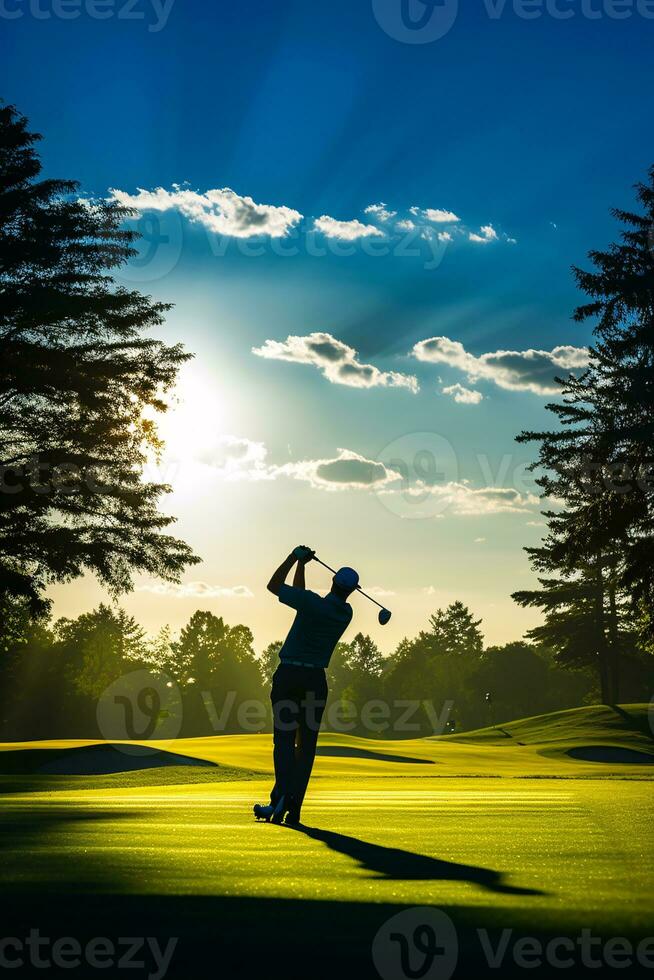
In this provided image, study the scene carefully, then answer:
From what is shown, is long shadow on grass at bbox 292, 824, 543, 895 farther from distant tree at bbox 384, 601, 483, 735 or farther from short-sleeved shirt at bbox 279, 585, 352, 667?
distant tree at bbox 384, 601, 483, 735

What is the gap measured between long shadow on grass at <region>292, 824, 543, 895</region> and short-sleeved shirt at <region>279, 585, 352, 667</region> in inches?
77.0

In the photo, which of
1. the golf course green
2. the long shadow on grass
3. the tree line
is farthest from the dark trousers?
the tree line

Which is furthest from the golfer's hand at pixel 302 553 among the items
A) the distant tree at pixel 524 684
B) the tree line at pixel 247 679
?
the distant tree at pixel 524 684

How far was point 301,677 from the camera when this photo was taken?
26.4 feet

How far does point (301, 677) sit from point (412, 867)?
3147mm

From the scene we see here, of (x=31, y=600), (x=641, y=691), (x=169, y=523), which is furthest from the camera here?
(x=641, y=691)

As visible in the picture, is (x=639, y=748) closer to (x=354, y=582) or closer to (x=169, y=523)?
(x=169, y=523)

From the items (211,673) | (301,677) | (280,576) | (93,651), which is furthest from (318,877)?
(211,673)

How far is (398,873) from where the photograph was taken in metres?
4.65

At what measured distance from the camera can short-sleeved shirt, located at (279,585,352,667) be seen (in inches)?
314

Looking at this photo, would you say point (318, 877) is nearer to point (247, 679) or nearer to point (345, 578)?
point (345, 578)

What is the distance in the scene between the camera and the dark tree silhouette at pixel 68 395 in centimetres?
2731

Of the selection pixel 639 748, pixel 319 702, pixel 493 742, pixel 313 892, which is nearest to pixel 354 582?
pixel 319 702

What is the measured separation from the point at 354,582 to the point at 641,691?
98845 millimetres
